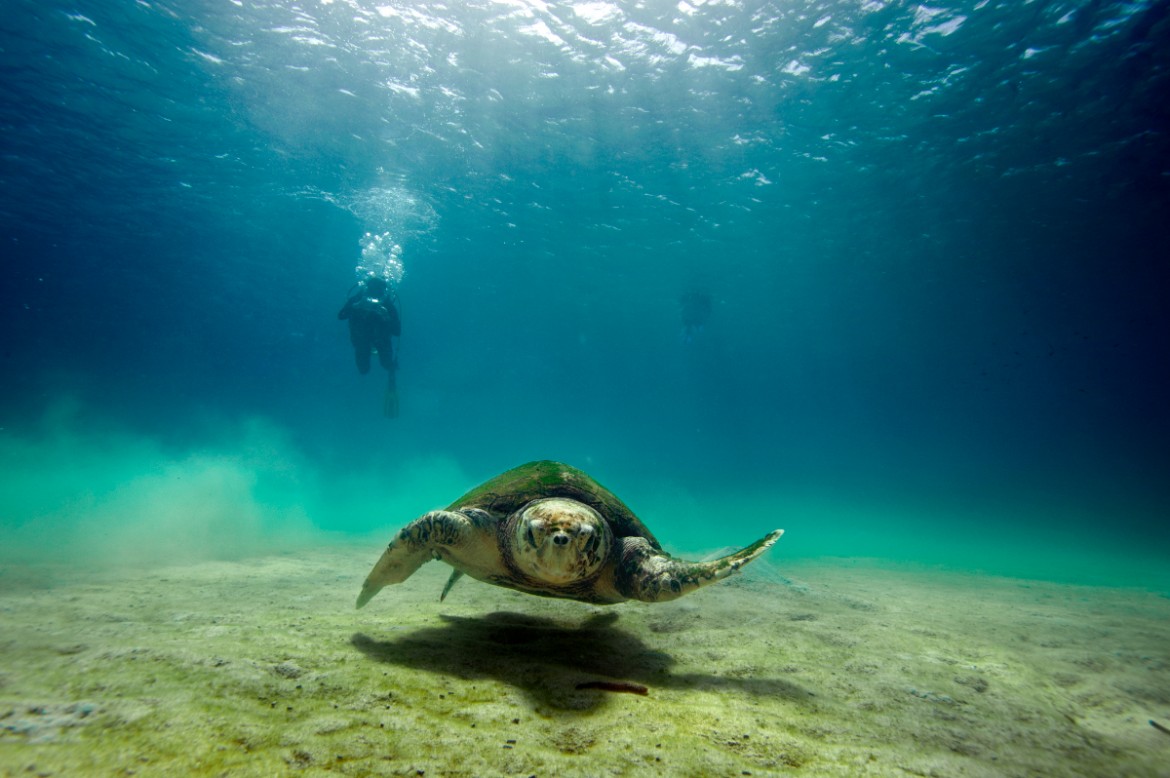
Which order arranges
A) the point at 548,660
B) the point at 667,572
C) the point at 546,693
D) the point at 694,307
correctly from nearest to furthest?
the point at 546,693 → the point at 548,660 → the point at 667,572 → the point at 694,307

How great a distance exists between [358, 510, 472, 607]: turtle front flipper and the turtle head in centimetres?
44

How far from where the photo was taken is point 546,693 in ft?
7.81

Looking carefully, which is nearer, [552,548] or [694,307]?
[552,548]

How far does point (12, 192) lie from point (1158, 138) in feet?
140

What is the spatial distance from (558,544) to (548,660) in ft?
2.78

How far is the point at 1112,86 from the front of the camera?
41.4ft

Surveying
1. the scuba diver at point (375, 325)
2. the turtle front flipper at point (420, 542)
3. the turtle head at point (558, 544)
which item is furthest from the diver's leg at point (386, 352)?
the turtle head at point (558, 544)

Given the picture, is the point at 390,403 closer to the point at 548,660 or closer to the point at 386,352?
the point at 386,352

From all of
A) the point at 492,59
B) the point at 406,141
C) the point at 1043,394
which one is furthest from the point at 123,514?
the point at 1043,394

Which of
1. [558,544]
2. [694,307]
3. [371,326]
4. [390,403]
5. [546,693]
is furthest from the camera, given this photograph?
[694,307]

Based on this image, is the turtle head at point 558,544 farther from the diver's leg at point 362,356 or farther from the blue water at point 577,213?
the diver's leg at point 362,356

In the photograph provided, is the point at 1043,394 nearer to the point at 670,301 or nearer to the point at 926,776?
the point at 670,301

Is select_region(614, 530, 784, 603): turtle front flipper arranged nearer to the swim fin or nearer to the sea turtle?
Answer: the sea turtle

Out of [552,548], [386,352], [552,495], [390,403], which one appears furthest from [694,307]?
[552,548]
